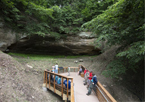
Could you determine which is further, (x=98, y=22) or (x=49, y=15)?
(x=49, y=15)

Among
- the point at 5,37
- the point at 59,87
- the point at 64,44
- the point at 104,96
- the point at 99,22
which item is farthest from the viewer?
the point at 64,44

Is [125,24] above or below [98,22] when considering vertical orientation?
below

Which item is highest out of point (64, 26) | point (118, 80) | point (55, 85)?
point (64, 26)

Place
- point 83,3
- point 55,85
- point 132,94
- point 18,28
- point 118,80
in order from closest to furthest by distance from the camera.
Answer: point 55,85 → point 132,94 → point 118,80 → point 18,28 → point 83,3

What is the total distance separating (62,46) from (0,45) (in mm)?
8961

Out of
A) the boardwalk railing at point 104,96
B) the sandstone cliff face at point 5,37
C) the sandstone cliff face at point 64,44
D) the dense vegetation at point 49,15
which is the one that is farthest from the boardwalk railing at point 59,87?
the sandstone cliff face at point 64,44

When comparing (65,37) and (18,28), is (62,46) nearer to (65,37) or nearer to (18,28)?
(65,37)

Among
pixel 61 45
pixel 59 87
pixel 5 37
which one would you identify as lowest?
pixel 59 87

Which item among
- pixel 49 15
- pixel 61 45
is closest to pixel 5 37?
pixel 49 15

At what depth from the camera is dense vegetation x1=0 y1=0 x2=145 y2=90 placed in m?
6.96

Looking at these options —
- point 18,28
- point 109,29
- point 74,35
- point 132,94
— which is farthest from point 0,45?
point 132,94

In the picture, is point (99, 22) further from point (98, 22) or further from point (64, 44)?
point (64, 44)

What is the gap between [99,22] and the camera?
8.77m

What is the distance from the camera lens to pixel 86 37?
16281 millimetres
